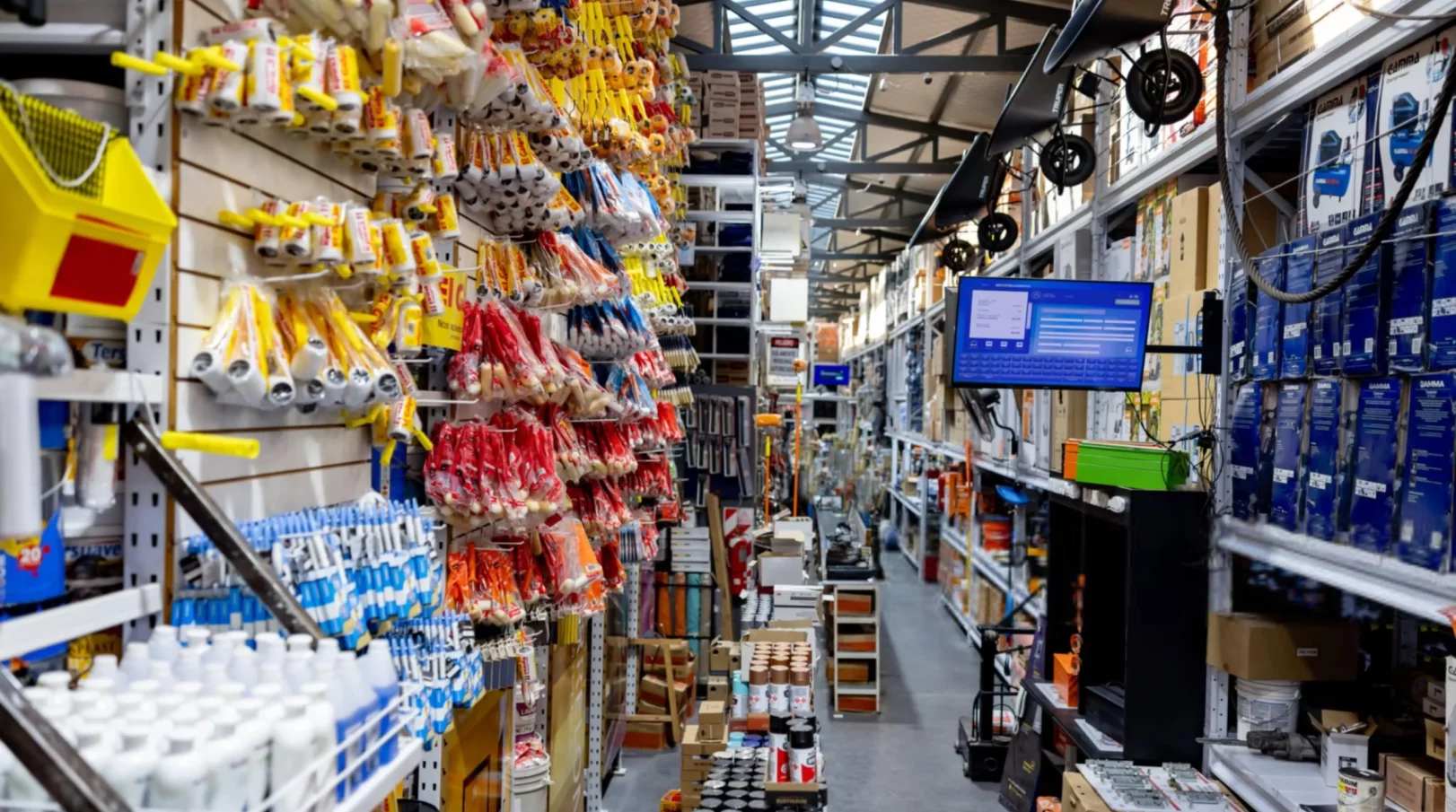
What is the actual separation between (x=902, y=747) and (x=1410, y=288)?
17.5 feet

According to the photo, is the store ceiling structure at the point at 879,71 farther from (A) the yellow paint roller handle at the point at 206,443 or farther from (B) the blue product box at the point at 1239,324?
(A) the yellow paint roller handle at the point at 206,443

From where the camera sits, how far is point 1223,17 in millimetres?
3404

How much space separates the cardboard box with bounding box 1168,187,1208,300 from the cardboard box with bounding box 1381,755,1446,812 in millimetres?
1989

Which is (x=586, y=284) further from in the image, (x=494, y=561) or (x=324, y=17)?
(x=324, y=17)

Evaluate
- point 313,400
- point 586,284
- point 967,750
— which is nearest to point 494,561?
point 586,284

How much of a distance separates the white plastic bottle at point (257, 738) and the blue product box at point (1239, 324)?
347 cm

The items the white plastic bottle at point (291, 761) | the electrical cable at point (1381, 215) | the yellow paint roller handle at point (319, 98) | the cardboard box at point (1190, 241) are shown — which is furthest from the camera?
the cardboard box at point (1190, 241)

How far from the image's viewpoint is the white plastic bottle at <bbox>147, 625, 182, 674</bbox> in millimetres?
1424

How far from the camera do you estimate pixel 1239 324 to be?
3.83m

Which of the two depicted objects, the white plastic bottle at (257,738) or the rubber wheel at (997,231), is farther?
the rubber wheel at (997,231)

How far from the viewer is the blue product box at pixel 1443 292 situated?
259 cm

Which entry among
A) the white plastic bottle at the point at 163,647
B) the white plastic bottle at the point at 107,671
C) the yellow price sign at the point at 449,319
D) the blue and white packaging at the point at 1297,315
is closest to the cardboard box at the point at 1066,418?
the blue and white packaging at the point at 1297,315

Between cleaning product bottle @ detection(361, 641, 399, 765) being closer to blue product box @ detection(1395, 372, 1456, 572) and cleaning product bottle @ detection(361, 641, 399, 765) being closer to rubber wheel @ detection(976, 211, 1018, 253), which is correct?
blue product box @ detection(1395, 372, 1456, 572)

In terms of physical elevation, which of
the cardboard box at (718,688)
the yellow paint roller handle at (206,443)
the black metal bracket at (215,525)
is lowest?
the cardboard box at (718,688)
